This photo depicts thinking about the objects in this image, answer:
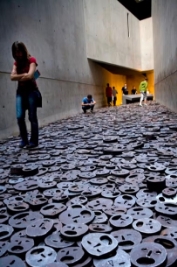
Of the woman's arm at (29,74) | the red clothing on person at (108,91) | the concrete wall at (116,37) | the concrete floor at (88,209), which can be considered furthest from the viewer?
the red clothing on person at (108,91)

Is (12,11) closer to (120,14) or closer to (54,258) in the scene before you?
(54,258)

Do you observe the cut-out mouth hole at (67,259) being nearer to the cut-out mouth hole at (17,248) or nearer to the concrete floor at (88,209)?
the concrete floor at (88,209)

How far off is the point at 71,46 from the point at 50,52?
9.13 feet

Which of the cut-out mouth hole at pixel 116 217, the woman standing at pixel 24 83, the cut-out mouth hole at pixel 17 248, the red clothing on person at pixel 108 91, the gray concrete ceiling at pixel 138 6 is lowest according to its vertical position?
the cut-out mouth hole at pixel 17 248

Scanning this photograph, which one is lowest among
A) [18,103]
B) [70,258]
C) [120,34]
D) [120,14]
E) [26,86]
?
[70,258]

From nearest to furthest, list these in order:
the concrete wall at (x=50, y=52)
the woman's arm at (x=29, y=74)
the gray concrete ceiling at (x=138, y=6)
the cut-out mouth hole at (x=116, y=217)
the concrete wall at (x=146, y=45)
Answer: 1. the cut-out mouth hole at (x=116, y=217)
2. the woman's arm at (x=29, y=74)
3. the concrete wall at (x=50, y=52)
4. the concrete wall at (x=146, y=45)
5. the gray concrete ceiling at (x=138, y=6)

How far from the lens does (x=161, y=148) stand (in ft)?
11.8

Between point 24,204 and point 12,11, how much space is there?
5989 millimetres

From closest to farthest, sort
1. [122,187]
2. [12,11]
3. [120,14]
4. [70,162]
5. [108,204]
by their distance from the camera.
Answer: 1. [108,204]
2. [122,187]
3. [70,162]
4. [12,11]
5. [120,14]

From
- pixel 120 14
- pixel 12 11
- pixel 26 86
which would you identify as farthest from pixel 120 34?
pixel 26 86

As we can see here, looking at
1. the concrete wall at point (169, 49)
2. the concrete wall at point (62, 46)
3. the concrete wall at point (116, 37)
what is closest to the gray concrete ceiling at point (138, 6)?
the concrete wall at point (116, 37)

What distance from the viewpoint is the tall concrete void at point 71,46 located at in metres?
6.16

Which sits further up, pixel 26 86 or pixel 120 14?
pixel 120 14

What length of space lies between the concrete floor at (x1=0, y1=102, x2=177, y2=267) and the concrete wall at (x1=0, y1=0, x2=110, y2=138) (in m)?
3.31
